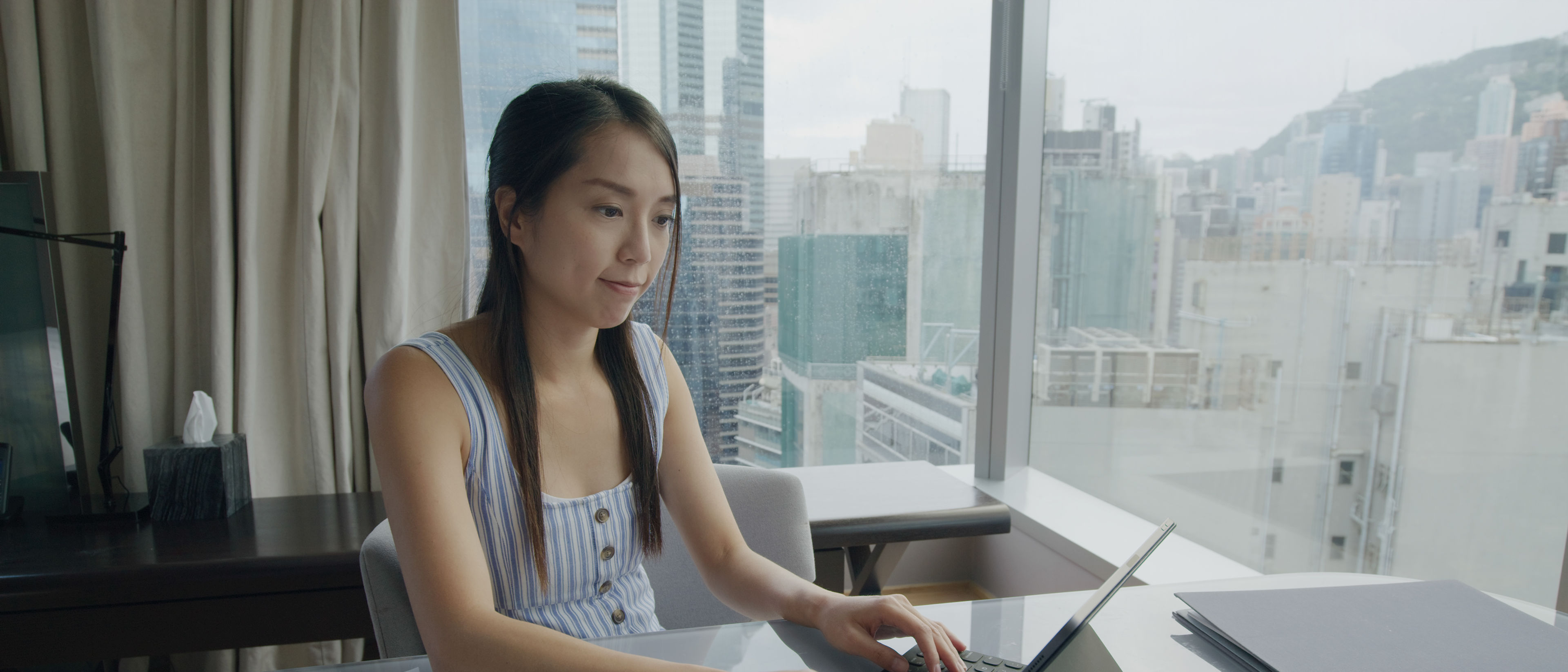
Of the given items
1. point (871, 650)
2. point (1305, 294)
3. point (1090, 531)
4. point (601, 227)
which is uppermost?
point (601, 227)

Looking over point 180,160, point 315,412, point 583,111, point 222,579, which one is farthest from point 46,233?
point 583,111

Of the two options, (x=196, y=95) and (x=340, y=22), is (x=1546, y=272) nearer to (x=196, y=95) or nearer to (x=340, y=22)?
(x=340, y=22)

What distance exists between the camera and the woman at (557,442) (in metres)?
0.85

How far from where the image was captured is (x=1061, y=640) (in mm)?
747

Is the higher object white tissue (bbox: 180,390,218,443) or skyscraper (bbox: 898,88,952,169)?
skyscraper (bbox: 898,88,952,169)

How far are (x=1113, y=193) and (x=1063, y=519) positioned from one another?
84 centimetres

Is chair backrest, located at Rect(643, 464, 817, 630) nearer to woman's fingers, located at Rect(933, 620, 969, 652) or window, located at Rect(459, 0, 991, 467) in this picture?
woman's fingers, located at Rect(933, 620, 969, 652)

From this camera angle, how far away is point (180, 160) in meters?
1.87

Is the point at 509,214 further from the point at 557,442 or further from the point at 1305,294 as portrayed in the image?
the point at 1305,294

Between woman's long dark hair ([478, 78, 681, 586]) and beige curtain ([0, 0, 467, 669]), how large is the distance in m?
1.01

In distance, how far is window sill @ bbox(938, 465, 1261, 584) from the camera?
5.93 feet

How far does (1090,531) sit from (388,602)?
1.61 m

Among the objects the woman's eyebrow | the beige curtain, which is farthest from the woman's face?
the beige curtain

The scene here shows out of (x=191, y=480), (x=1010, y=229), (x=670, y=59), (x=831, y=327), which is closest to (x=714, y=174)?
(x=670, y=59)
